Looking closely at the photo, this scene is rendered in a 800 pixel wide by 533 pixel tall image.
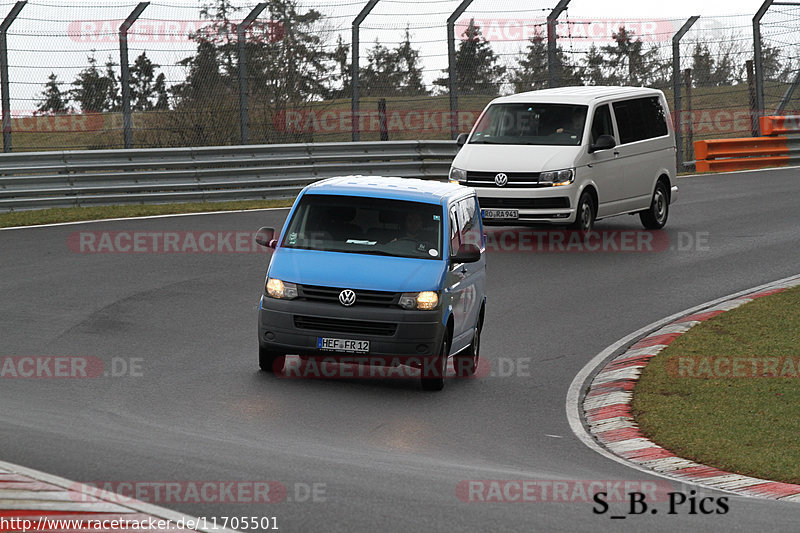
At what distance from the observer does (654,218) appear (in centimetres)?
2116

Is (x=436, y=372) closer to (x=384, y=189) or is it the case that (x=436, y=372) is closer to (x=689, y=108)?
(x=384, y=189)

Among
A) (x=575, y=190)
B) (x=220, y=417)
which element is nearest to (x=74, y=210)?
(x=575, y=190)

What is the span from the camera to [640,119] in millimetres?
20953

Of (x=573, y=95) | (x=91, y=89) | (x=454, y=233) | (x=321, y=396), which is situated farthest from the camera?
(x=91, y=89)

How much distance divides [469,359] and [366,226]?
65.9 inches

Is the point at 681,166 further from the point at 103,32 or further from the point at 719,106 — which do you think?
the point at 103,32

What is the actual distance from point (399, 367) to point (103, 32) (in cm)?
1284

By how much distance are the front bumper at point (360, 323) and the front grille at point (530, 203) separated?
8.10 meters

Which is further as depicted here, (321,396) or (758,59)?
(758,59)

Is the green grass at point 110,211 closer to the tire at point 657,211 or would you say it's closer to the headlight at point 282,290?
the tire at point 657,211

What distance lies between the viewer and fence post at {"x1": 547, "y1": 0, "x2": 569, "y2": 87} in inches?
1097

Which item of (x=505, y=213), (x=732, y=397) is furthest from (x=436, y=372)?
(x=505, y=213)

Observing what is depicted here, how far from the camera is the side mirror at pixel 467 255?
37.7 ft

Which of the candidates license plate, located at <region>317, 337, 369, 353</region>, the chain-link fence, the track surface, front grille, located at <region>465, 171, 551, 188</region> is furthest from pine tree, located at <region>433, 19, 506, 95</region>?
license plate, located at <region>317, 337, 369, 353</region>
